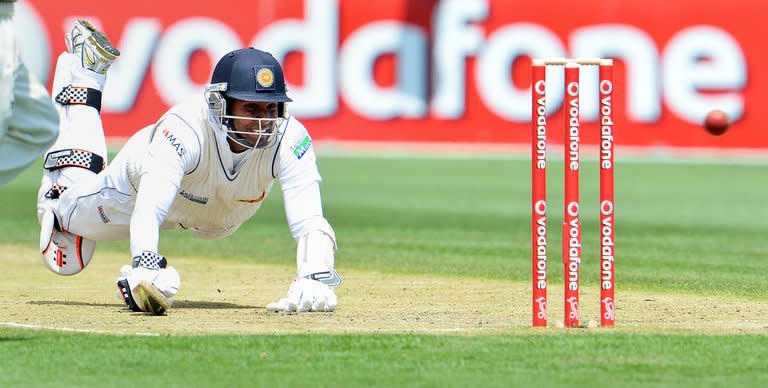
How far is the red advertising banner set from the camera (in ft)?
90.4

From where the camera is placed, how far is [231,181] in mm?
8875

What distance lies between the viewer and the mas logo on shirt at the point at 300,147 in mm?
8781

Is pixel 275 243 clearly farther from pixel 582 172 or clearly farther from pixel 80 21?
pixel 582 172

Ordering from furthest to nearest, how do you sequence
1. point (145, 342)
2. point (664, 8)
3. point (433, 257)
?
point (664, 8), point (433, 257), point (145, 342)

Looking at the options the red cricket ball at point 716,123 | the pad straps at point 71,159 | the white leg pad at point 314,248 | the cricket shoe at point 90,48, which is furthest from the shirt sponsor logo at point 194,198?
the red cricket ball at point 716,123

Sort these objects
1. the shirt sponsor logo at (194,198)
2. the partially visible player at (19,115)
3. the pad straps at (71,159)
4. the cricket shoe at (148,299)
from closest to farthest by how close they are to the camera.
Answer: the partially visible player at (19,115)
the cricket shoe at (148,299)
the shirt sponsor logo at (194,198)
the pad straps at (71,159)

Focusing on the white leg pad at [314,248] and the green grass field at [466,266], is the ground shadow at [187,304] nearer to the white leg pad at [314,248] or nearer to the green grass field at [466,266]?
the white leg pad at [314,248]

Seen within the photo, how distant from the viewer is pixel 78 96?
34.4 feet

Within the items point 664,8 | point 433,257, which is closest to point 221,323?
point 433,257

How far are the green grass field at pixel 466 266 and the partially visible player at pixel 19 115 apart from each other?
0.87 metres

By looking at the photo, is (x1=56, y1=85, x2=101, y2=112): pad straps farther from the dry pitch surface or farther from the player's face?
the player's face

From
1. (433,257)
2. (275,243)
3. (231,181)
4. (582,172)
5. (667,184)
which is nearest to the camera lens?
(231,181)

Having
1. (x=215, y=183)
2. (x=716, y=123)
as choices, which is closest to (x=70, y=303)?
(x=215, y=183)

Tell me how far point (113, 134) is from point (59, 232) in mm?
19129
